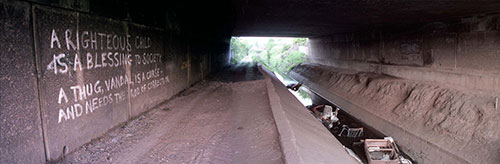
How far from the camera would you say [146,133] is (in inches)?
248

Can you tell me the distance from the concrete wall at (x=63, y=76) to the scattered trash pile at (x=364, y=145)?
5.98 metres

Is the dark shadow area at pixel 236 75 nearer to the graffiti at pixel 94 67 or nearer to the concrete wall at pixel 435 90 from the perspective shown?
the concrete wall at pixel 435 90

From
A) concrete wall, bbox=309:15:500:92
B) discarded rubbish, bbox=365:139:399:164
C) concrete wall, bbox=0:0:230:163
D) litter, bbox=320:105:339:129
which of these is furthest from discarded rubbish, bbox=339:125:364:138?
concrete wall, bbox=0:0:230:163

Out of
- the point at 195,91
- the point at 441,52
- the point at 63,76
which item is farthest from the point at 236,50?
the point at 63,76

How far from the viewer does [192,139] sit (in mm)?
5824

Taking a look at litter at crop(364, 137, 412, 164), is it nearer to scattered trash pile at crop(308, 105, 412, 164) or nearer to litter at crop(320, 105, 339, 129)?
scattered trash pile at crop(308, 105, 412, 164)

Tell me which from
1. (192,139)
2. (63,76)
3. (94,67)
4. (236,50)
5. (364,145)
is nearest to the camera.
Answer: (63,76)

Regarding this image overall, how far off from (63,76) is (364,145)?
8.23 metres

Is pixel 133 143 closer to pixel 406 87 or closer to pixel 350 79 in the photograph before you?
pixel 406 87

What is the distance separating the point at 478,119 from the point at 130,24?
10.1m

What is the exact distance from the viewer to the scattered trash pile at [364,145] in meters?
8.33

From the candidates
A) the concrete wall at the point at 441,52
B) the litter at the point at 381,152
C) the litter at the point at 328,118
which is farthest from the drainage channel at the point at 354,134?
the concrete wall at the point at 441,52

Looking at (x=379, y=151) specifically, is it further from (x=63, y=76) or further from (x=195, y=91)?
(x=63, y=76)

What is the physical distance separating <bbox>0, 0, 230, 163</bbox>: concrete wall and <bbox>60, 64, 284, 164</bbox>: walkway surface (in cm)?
37
